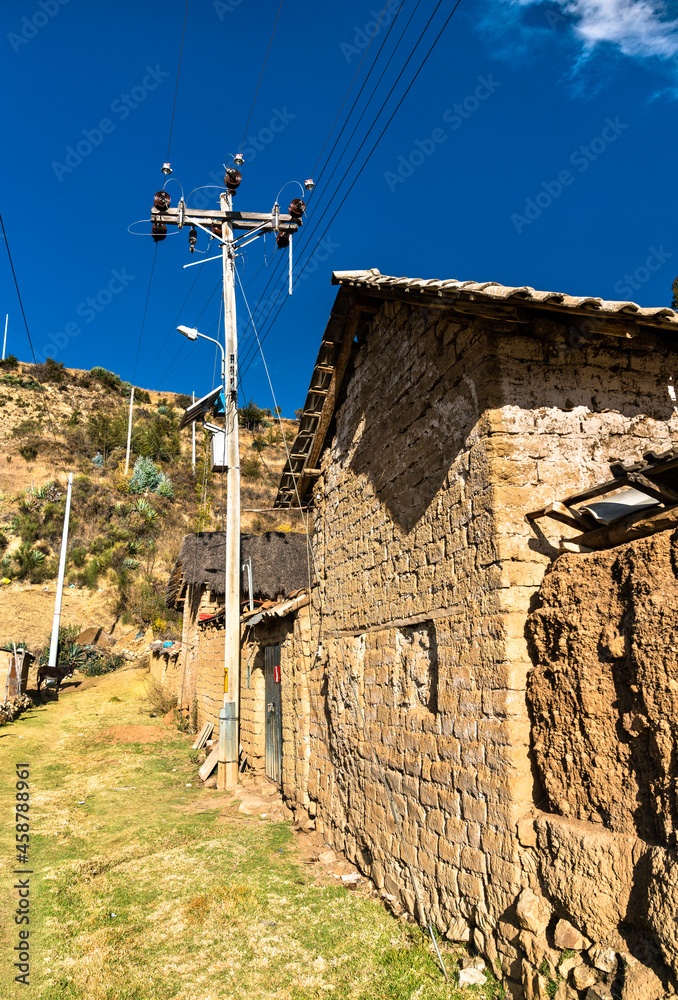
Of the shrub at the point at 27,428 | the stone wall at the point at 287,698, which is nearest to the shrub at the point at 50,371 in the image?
the shrub at the point at 27,428

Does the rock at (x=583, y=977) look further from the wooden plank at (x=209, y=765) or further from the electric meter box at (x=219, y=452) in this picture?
the electric meter box at (x=219, y=452)

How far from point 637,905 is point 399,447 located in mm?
3827

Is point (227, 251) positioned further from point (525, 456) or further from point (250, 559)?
point (525, 456)

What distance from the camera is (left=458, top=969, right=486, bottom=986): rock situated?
3717 mm

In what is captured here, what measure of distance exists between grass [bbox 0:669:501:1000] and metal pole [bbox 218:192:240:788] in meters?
0.74

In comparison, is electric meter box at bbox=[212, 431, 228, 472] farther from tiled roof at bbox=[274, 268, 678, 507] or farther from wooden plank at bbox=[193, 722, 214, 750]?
wooden plank at bbox=[193, 722, 214, 750]

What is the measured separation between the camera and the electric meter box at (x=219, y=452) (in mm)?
11523

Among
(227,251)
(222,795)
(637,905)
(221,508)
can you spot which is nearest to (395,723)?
(637,905)

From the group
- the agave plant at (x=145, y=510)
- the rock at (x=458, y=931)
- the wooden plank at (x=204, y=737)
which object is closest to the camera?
the rock at (x=458, y=931)

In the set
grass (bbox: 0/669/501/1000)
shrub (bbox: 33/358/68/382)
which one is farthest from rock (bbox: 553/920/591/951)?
shrub (bbox: 33/358/68/382)

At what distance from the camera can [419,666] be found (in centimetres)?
504

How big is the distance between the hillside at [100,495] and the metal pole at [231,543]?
932 cm

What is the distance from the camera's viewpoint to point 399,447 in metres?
5.75

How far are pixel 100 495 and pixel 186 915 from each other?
99.8 feet
